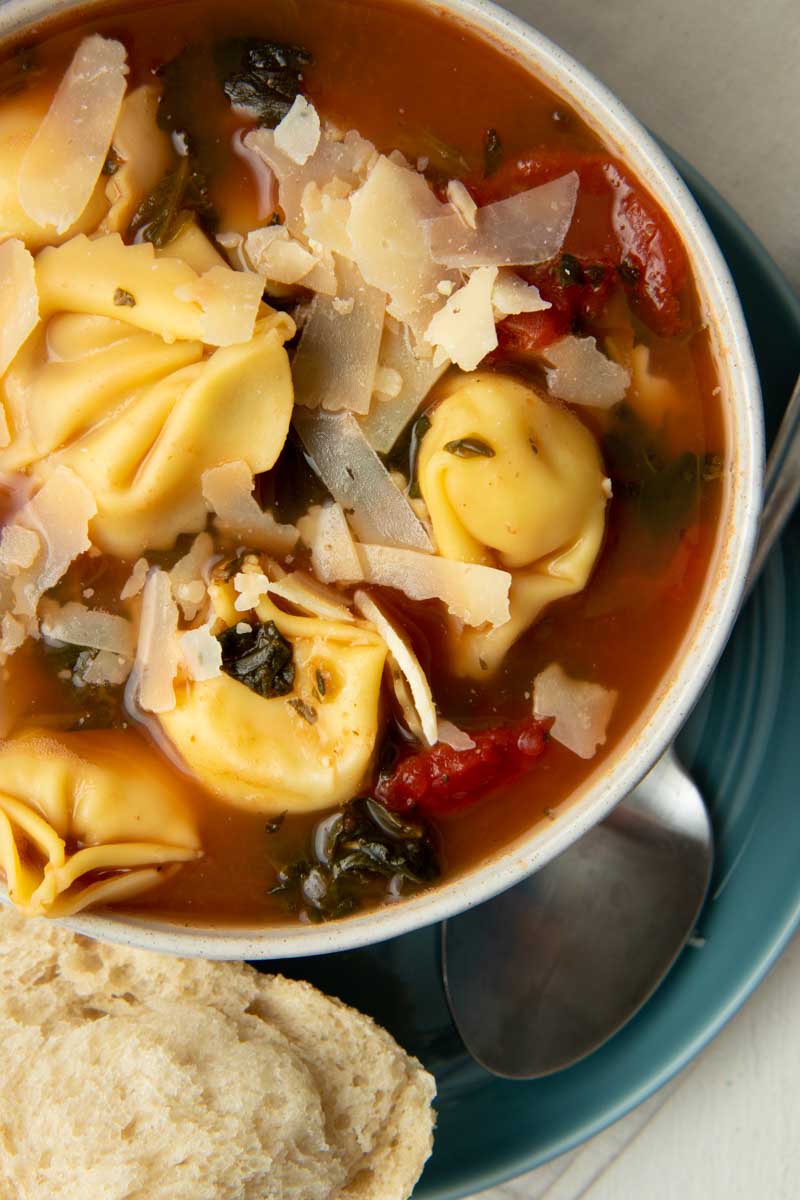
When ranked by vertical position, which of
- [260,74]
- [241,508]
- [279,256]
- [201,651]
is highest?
[260,74]

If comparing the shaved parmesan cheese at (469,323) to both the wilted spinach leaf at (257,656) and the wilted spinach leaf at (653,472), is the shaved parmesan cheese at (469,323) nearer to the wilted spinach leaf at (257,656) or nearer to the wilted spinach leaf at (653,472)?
the wilted spinach leaf at (653,472)

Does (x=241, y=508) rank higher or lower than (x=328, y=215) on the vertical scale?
lower

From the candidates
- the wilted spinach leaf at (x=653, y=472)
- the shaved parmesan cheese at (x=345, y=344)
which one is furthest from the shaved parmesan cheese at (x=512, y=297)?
the wilted spinach leaf at (x=653, y=472)

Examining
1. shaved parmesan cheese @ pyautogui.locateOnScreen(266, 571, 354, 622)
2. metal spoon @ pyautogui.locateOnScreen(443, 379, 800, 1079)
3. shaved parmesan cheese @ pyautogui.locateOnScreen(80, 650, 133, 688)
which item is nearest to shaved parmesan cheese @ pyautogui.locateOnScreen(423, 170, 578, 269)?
shaved parmesan cheese @ pyautogui.locateOnScreen(266, 571, 354, 622)

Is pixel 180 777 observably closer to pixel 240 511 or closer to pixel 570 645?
pixel 240 511

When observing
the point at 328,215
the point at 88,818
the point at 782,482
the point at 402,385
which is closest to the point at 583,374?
the point at 402,385

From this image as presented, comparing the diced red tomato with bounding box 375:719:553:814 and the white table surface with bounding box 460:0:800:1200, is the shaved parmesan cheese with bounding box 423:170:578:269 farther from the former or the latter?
the diced red tomato with bounding box 375:719:553:814

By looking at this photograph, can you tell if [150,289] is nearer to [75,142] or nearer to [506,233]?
[75,142]
